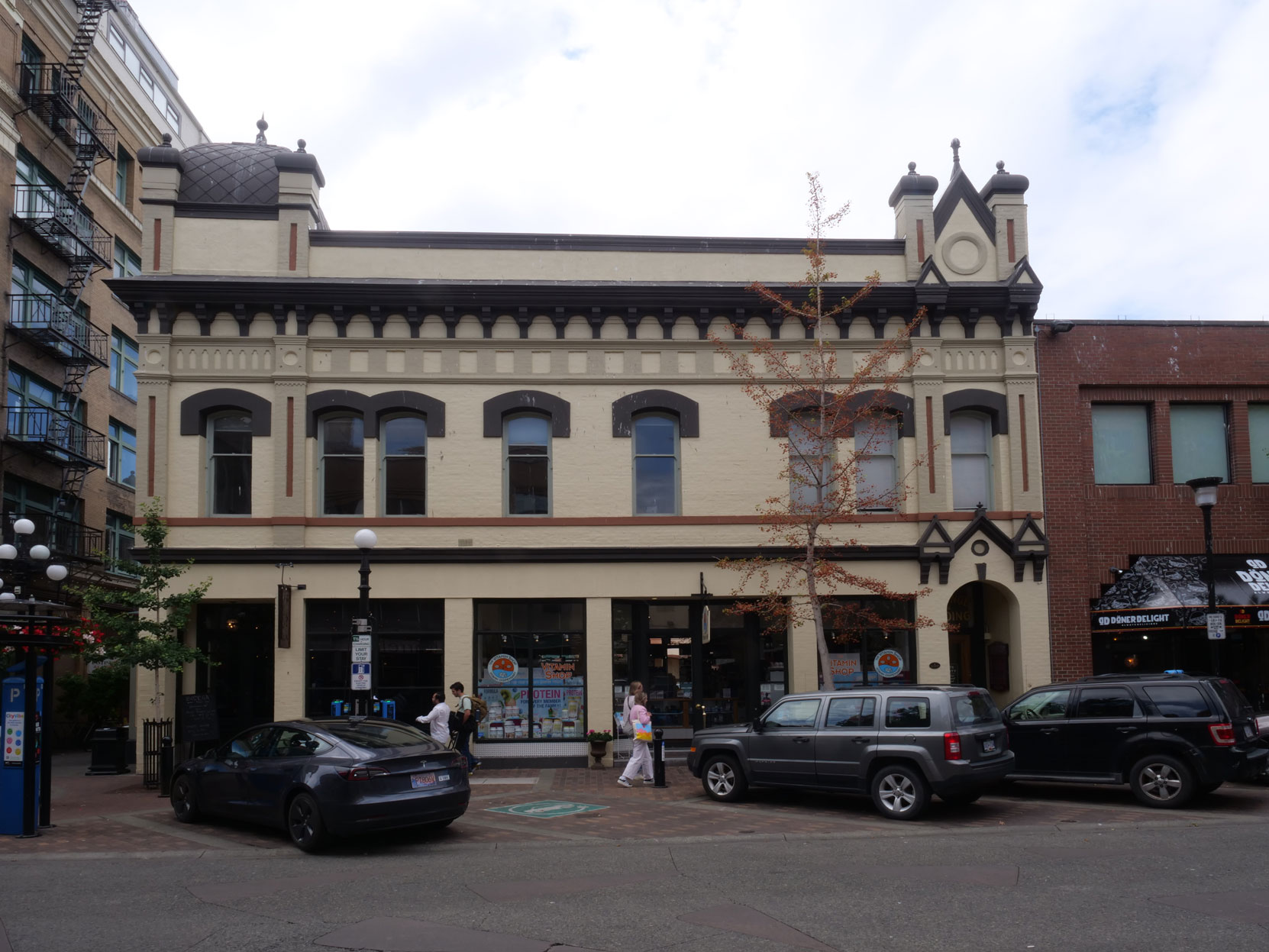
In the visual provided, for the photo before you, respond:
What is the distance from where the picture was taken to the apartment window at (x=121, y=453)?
34.3 meters

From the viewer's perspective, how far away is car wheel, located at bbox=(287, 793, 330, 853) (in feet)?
38.4

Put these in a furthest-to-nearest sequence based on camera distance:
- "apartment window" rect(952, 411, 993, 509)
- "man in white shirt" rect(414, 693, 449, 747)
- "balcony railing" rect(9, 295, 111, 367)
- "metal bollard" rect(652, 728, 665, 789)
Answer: "balcony railing" rect(9, 295, 111, 367) → "apartment window" rect(952, 411, 993, 509) → "man in white shirt" rect(414, 693, 449, 747) → "metal bollard" rect(652, 728, 665, 789)

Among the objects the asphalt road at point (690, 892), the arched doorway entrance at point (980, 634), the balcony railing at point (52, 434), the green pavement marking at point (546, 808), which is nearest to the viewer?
the asphalt road at point (690, 892)

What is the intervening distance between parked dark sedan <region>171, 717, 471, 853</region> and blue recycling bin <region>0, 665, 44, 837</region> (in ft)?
6.55

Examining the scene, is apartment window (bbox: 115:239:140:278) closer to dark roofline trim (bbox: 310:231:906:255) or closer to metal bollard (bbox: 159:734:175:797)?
dark roofline trim (bbox: 310:231:906:255)

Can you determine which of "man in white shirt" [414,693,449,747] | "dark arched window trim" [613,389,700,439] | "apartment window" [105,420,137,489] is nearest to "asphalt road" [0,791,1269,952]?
"man in white shirt" [414,693,449,747]

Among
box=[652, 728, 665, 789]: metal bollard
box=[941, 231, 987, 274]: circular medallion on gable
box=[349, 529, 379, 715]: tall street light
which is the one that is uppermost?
box=[941, 231, 987, 274]: circular medallion on gable

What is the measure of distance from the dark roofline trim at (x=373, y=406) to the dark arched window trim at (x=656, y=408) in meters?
3.27

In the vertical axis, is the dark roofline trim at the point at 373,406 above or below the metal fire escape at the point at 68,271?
below

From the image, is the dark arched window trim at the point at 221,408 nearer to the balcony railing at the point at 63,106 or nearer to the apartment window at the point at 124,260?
the balcony railing at the point at 63,106

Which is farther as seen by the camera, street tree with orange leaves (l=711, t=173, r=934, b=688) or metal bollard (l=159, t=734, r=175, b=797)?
street tree with orange leaves (l=711, t=173, r=934, b=688)

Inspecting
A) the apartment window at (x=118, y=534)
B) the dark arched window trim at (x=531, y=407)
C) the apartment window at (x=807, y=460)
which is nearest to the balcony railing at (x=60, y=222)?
the apartment window at (x=118, y=534)

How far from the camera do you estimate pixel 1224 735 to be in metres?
13.4

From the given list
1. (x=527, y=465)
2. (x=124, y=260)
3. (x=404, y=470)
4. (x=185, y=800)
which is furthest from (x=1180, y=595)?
(x=124, y=260)
